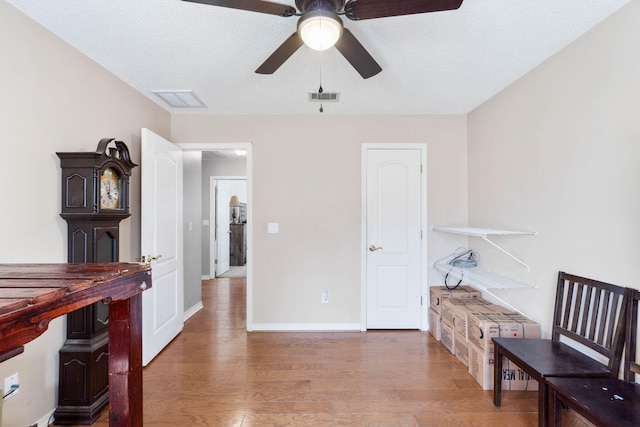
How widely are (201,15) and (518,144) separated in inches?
101

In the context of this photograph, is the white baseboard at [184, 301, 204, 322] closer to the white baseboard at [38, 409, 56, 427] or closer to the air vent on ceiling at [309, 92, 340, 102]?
the white baseboard at [38, 409, 56, 427]

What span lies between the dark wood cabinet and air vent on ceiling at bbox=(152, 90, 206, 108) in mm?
4672

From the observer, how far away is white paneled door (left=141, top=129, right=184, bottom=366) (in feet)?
8.43

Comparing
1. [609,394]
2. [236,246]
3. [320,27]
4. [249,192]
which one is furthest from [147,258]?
[236,246]

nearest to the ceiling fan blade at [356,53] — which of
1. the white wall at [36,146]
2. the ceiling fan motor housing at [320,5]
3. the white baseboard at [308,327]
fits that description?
the ceiling fan motor housing at [320,5]

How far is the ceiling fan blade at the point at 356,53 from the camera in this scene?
1.51m

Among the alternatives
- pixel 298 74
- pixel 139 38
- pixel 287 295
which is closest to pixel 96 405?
pixel 287 295

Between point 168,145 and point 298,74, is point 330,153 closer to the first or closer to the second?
point 298,74

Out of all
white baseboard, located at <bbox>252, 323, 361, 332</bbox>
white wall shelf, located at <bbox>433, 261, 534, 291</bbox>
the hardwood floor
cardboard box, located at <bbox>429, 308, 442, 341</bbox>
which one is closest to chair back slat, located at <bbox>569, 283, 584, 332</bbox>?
white wall shelf, located at <bbox>433, 261, 534, 291</bbox>

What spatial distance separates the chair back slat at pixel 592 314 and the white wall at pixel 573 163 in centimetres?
8

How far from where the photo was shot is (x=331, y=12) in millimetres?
1396

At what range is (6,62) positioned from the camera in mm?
1627

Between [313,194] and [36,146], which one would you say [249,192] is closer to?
[313,194]

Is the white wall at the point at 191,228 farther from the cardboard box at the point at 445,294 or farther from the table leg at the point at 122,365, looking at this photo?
the cardboard box at the point at 445,294
